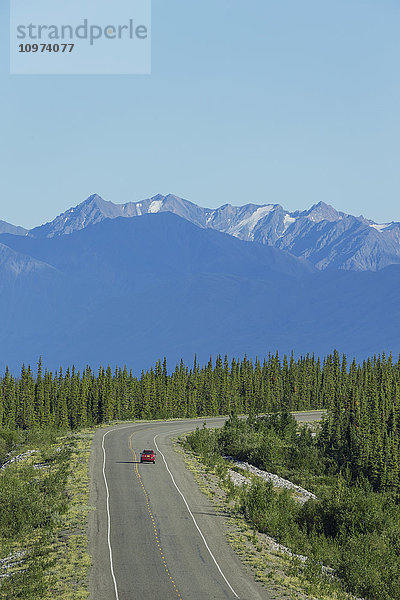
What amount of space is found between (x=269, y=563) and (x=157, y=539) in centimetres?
839

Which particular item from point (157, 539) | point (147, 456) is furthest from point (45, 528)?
point (147, 456)

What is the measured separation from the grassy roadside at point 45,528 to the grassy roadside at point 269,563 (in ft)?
33.7

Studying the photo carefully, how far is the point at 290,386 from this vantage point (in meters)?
198

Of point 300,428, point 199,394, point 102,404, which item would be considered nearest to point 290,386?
point 199,394

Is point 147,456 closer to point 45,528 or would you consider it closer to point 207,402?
point 45,528

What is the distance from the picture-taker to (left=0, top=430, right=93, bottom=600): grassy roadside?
4072 cm

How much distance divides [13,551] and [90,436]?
5315cm

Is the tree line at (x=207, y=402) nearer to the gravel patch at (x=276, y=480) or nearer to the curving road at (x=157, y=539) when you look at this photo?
the gravel patch at (x=276, y=480)

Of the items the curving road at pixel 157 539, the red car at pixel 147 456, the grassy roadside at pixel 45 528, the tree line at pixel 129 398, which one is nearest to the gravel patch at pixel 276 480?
the curving road at pixel 157 539

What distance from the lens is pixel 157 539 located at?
5081 centimetres

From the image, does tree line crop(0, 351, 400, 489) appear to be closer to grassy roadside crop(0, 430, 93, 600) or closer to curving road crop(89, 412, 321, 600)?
curving road crop(89, 412, 321, 600)

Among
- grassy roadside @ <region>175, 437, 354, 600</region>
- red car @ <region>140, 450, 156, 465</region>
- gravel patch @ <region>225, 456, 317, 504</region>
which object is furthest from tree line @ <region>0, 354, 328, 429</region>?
grassy roadside @ <region>175, 437, 354, 600</region>

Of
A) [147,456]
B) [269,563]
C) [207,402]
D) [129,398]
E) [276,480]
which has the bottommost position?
[269,563]

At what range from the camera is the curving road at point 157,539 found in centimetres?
4144
